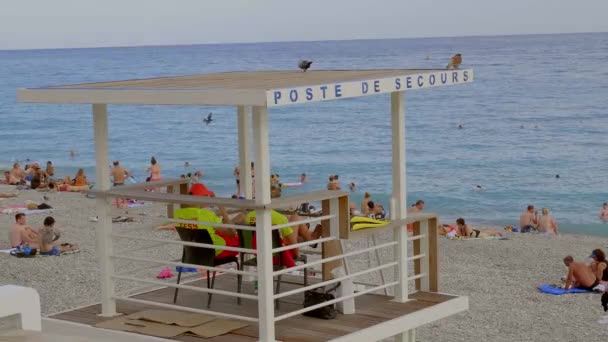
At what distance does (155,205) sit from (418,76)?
17.4 m

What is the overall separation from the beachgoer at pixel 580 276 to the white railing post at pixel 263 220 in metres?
9.58

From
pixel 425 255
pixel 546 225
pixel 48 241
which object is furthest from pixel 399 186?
pixel 546 225

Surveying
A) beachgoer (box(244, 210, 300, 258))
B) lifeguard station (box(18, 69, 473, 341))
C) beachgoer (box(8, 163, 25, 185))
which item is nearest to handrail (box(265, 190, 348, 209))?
lifeguard station (box(18, 69, 473, 341))

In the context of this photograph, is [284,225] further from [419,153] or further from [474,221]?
[419,153]

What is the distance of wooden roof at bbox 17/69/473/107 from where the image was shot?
6.94 m

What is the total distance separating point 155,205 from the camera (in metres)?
25.1

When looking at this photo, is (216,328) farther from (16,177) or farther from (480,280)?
(16,177)

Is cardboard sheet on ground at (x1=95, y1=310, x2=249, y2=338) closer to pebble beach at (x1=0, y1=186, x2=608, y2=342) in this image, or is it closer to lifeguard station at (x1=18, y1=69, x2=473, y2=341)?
lifeguard station at (x1=18, y1=69, x2=473, y2=341)

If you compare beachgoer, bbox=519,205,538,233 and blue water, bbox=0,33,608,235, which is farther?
blue water, bbox=0,33,608,235

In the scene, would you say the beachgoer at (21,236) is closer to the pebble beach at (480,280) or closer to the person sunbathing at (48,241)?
the person sunbathing at (48,241)

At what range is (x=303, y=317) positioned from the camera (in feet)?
26.2

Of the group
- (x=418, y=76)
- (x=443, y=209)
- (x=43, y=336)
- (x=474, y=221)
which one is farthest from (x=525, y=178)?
(x=43, y=336)

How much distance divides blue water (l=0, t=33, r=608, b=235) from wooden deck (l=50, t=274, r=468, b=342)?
20.8 meters

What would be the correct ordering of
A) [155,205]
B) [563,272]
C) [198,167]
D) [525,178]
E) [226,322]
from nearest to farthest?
[226,322]
[563,272]
[155,205]
[525,178]
[198,167]
